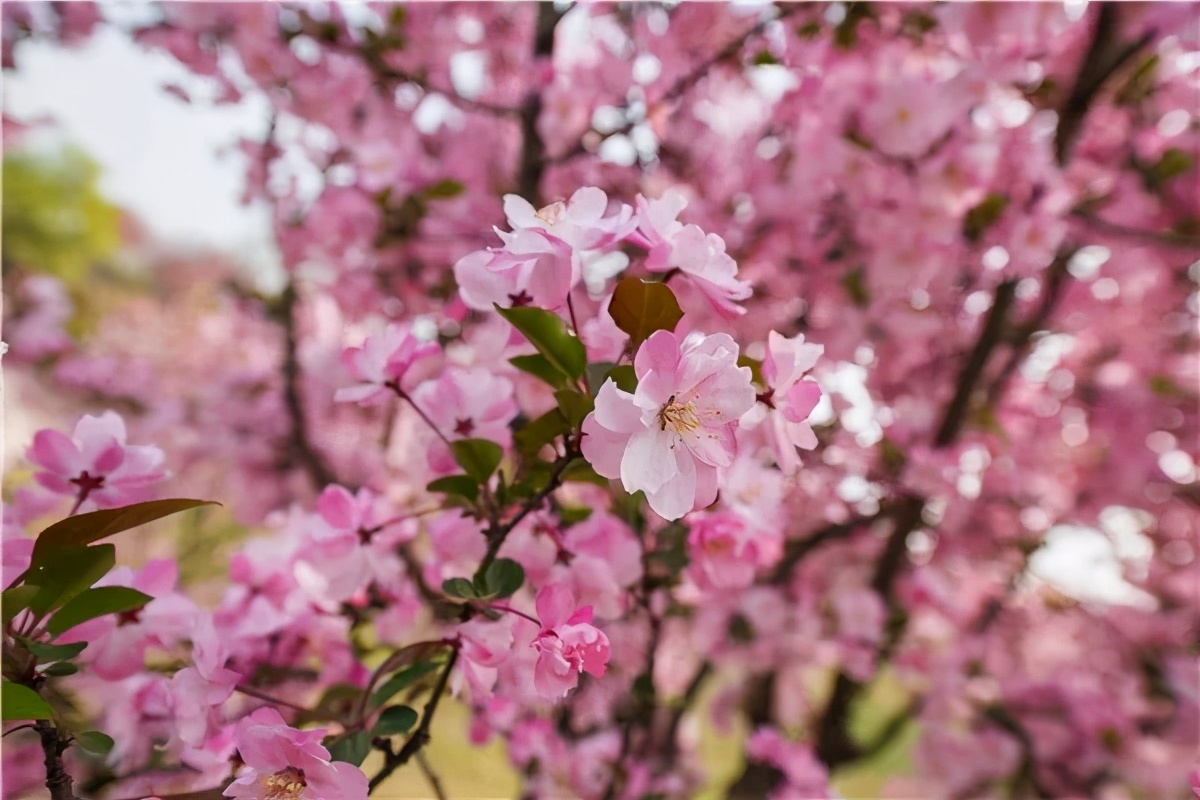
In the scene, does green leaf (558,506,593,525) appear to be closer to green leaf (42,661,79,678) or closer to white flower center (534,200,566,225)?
white flower center (534,200,566,225)

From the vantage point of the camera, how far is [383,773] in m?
0.47

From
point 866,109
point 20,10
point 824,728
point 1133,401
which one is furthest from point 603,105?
point 1133,401

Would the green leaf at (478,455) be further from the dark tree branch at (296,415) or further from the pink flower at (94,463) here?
the dark tree branch at (296,415)

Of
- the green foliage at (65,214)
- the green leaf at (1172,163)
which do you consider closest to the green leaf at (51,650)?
the green leaf at (1172,163)

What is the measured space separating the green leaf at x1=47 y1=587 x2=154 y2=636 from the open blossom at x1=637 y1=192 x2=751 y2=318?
1.27 ft

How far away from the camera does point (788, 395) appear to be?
1.47 ft

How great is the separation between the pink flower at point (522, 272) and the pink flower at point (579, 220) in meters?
0.01

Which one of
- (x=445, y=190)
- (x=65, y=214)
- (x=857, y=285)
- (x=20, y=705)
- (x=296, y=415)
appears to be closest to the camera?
(x=20, y=705)

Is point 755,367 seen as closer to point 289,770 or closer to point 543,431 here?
point 543,431

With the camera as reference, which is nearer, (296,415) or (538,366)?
(538,366)

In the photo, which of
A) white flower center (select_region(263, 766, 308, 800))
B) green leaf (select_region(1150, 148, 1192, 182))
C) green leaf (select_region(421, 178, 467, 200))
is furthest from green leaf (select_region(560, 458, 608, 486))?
green leaf (select_region(1150, 148, 1192, 182))

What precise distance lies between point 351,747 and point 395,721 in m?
0.03

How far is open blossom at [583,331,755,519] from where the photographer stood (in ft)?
1.21

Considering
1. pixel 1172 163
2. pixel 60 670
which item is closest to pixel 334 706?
pixel 60 670
